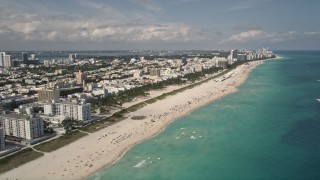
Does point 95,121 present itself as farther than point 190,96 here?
No

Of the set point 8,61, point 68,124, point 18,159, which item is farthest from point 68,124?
point 8,61

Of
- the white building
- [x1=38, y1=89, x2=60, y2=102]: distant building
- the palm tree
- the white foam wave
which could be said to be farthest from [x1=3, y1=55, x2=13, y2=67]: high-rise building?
the white foam wave

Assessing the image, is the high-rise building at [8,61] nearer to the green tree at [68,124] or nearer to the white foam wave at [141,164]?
the green tree at [68,124]

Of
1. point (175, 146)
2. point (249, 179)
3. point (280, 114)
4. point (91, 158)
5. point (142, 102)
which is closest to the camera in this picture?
point (249, 179)

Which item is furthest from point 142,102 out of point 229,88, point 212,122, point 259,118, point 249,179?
point 249,179

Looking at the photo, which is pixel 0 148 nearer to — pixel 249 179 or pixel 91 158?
pixel 91 158

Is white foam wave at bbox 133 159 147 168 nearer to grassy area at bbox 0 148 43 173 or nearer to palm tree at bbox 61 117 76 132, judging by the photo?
grassy area at bbox 0 148 43 173

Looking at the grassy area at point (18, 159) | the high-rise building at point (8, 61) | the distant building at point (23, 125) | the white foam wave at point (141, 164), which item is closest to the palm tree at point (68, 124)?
the distant building at point (23, 125)
